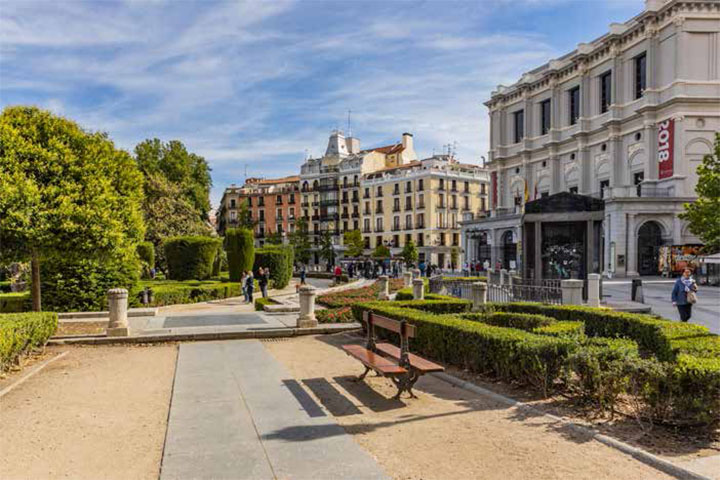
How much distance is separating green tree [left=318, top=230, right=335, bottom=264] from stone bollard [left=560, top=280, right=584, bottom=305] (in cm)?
6388

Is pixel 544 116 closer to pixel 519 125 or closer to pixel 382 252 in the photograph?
pixel 519 125

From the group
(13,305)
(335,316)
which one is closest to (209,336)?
(335,316)

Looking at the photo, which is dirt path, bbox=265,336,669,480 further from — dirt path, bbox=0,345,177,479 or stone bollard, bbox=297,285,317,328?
stone bollard, bbox=297,285,317,328

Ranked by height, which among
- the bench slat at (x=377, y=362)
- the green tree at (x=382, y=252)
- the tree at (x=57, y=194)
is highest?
the tree at (x=57, y=194)

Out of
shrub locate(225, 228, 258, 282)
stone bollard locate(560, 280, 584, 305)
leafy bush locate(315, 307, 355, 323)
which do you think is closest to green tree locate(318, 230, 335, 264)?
shrub locate(225, 228, 258, 282)

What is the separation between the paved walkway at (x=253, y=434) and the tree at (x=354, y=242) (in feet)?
210

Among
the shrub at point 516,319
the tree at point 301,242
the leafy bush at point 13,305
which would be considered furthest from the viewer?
the tree at point 301,242

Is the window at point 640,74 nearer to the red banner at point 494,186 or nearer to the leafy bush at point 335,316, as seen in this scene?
the red banner at point 494,186

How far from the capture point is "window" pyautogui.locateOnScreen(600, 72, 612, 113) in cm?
4515

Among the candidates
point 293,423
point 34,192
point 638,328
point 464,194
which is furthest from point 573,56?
point 293,423

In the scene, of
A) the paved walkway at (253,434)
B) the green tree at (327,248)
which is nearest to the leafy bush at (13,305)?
the paved walkway at (253,434)

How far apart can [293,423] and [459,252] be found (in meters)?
67.5

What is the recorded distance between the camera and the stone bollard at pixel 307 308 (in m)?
13.3

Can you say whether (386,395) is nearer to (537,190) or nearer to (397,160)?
(537,190)
